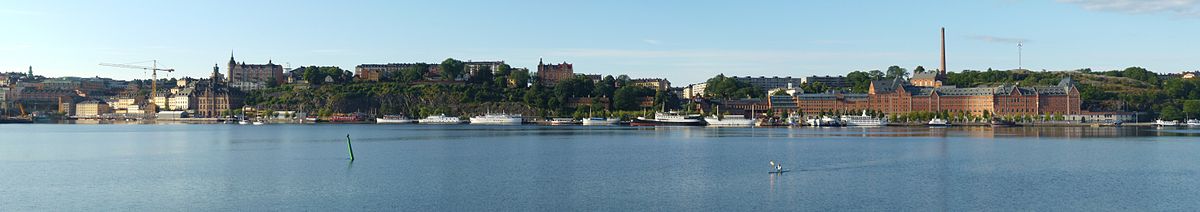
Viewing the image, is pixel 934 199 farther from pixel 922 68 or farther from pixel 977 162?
pixel 922 68

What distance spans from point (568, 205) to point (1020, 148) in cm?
3486

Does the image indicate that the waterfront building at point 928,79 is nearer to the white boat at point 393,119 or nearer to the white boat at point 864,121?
the white boat at point 864,121

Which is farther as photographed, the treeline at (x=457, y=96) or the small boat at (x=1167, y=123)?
→ the treeline at (x=457, y=96)

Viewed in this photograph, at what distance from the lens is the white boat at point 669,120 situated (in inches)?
4651

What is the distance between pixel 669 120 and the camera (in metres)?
121

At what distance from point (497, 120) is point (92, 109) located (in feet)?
254

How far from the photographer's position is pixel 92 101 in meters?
177

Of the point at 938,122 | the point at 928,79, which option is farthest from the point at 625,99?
the point at 928,79

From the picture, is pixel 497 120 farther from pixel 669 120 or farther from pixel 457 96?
pixel 669 120

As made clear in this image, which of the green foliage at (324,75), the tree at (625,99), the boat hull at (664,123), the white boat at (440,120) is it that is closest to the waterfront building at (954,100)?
the tree at (625,99)

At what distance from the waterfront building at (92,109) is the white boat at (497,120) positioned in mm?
71360

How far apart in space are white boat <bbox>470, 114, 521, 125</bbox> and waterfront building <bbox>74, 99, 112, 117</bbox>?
71.4m

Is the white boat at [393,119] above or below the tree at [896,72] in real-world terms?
below

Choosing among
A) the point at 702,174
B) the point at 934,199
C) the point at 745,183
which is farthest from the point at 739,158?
the point at 934,199
